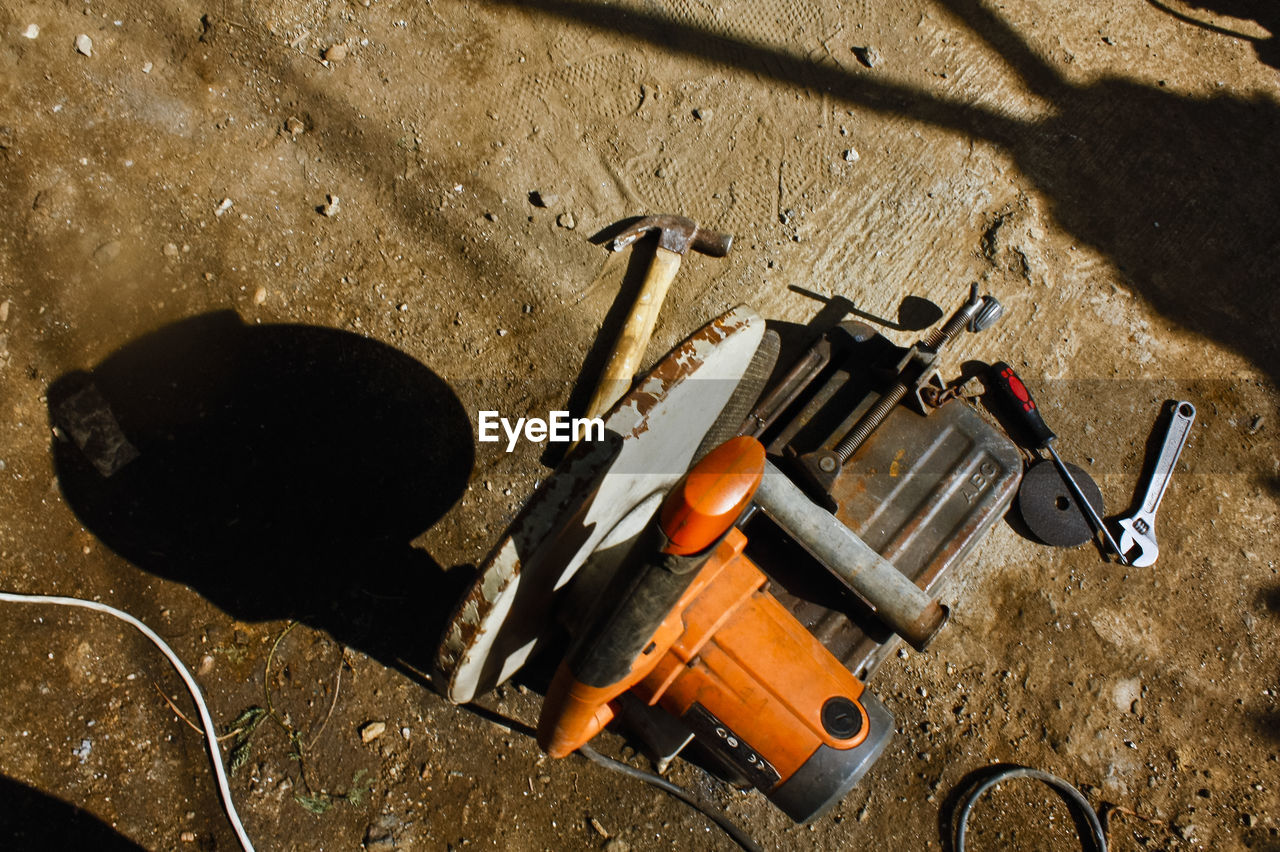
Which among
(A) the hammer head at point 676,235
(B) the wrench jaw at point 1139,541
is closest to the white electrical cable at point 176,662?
(A) the hammer head at point 676,235

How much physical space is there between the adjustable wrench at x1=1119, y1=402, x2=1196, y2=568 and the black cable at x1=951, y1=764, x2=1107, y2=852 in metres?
0.93

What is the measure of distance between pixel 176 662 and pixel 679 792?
186 cm

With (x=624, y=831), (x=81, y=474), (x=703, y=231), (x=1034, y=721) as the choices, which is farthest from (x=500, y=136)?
(x=1034, y=721)

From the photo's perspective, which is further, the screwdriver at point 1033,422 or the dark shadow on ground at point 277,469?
the screwdriver at point 1033,422

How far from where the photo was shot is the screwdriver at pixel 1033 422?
3.00 metres

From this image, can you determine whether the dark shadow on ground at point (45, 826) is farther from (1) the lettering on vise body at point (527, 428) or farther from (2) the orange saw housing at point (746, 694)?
(1) the lettering on vise body at point (527, 428)

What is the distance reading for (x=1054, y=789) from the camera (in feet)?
9.56

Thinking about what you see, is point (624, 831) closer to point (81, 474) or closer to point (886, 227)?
point (81, 474)

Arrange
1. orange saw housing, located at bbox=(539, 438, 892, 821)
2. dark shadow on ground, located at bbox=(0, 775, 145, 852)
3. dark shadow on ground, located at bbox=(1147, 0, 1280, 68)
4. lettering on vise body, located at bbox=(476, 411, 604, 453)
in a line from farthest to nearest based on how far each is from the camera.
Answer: dark shadow on ground, located at bbox=(1147, 0, 1280, 68) → lettering on vise body, located at bbox=(476, 411, 604, 453) → dark shadow on ground, located at bbox=(0, 775, 145, 852) → orange saw housing, located at bbox=(539, 438, 892, 821)

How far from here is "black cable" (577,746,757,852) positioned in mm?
2727

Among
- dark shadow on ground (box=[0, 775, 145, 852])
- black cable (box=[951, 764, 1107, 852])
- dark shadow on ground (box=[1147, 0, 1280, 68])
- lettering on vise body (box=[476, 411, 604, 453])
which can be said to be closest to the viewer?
dark shadow on ground (box=[0, 775, 145, 852])

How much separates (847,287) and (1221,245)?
1.72 m

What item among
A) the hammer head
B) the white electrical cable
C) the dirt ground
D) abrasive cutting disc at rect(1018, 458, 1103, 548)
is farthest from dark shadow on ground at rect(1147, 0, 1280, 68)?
the white electrical cable

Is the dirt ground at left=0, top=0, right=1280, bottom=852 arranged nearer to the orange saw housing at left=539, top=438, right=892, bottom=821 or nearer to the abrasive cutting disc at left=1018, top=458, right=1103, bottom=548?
the abrasive cutting disc at left=1018, top=458, right=1103, bottom=548
